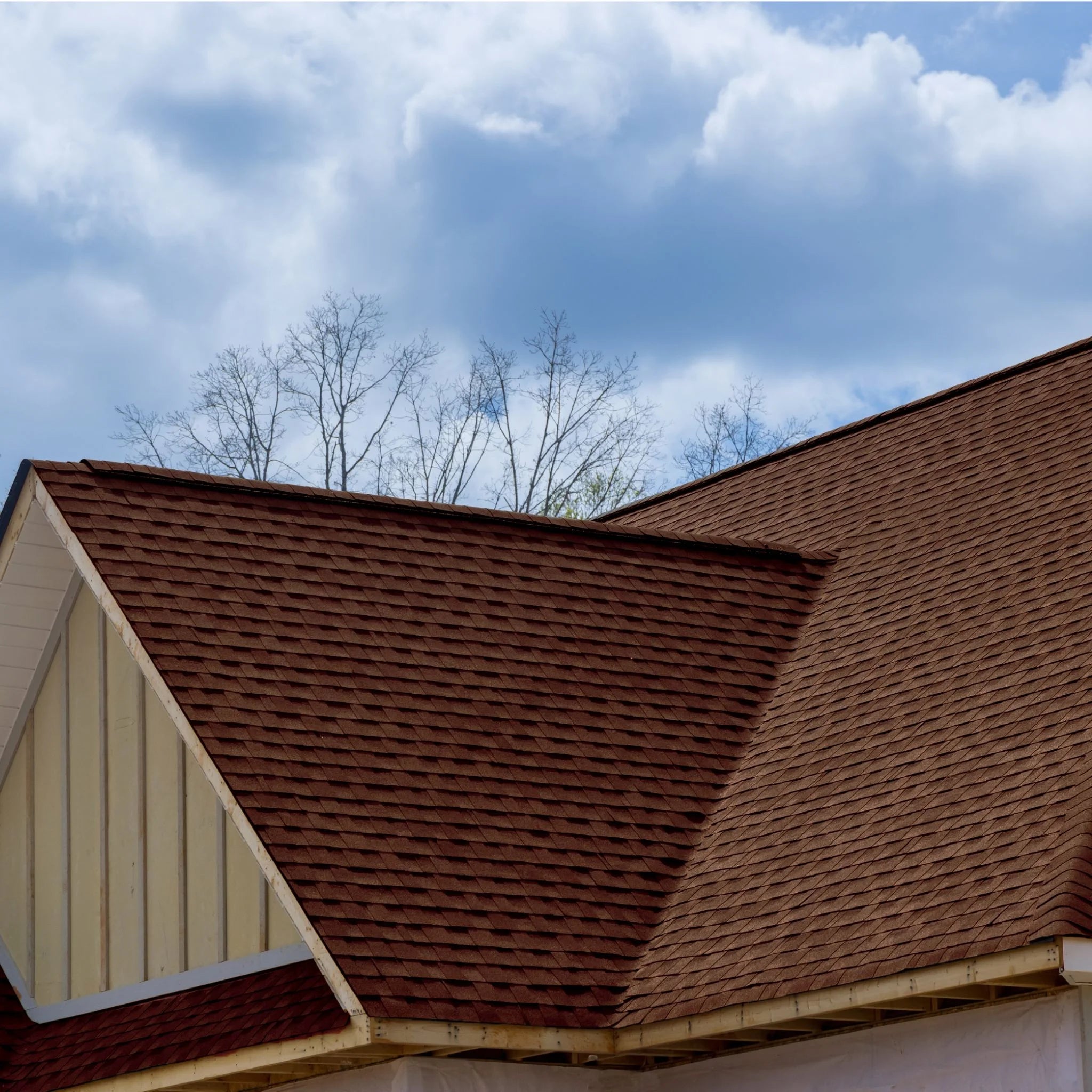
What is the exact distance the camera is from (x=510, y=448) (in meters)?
34.6

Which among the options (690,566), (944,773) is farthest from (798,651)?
(944,773)

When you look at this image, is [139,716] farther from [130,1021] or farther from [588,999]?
[588,999]

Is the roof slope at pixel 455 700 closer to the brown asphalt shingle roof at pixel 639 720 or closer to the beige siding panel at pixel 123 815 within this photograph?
the brown asphalt shingle roof at pixel 639 720

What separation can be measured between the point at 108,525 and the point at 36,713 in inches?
70.4

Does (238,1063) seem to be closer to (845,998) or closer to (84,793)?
(845,998)

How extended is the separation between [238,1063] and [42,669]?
3988mm

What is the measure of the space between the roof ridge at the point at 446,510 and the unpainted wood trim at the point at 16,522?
0.59 ft

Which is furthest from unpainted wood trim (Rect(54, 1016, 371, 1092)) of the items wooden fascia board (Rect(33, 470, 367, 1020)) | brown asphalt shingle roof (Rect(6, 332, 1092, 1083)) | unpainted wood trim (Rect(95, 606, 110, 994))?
unpainted wood trim (Rect(95, 606, 110, 994))

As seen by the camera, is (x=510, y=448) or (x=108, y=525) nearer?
(x=108, y=525)

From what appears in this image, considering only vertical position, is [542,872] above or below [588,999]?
above

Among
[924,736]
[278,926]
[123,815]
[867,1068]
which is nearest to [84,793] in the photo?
[123,815]

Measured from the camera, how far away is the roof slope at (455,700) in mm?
9008

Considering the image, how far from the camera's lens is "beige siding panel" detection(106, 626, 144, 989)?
10547 millimetres

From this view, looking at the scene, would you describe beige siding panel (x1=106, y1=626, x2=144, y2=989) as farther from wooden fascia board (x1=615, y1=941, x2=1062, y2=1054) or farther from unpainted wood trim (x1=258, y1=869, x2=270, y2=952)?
wooden fascia board (x1=615, y1=941, x2=1062, y2=1054)
